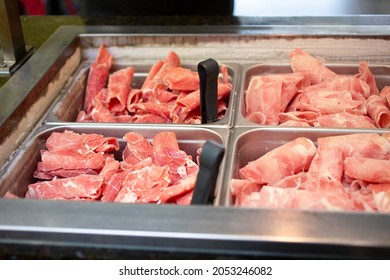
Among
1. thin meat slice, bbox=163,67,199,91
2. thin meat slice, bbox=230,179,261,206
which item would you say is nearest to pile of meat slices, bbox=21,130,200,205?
thin meat slice, bbox=230,179,261,206

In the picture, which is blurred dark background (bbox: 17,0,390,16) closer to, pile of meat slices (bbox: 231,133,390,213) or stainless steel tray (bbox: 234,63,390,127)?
stainless steel tray (bbox: 234,63,390,127)

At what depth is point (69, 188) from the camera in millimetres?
1459

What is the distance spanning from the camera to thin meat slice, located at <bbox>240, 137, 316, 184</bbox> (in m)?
1.45

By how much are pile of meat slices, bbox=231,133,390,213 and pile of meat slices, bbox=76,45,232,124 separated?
39 centimetres

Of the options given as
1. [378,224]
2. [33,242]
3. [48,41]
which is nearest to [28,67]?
[48,41]

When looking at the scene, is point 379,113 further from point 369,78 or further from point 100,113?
point 100,113

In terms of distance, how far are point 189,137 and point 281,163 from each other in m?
0.34

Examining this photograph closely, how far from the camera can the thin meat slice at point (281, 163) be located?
145cm

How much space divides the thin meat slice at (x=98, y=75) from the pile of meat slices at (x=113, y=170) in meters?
0.35

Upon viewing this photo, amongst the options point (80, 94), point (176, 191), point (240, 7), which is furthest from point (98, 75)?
point (240, 7)

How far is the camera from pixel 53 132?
1661mm

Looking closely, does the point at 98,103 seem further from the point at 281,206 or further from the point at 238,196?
the point at 281,206

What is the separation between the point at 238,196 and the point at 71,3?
3701 mm

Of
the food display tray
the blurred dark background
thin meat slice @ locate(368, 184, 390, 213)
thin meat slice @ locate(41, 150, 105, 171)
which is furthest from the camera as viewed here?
Answer: the blurred dark background
